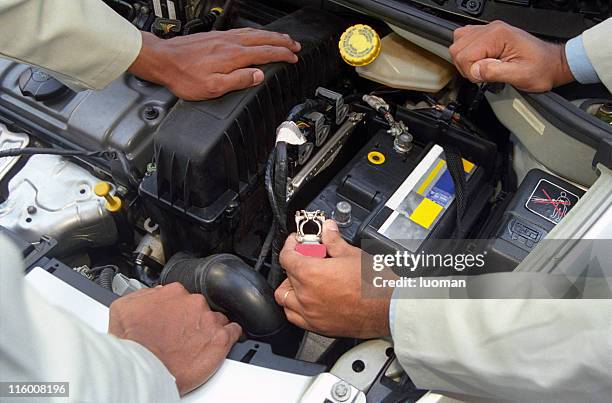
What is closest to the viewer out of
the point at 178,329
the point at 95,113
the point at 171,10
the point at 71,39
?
the point at 178,329

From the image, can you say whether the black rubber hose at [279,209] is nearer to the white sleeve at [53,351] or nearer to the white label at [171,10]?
the white sleeve at [53,351]

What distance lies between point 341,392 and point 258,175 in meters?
0.53

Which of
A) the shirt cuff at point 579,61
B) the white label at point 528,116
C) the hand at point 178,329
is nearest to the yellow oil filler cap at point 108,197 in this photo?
the hand at point 178,329

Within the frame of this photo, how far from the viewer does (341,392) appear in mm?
925

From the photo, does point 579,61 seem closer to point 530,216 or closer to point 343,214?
point 530,216

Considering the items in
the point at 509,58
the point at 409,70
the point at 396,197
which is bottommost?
the point at 396,197

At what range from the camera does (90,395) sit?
2.10 ft

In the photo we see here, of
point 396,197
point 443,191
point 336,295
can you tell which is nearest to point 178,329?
point 336,295

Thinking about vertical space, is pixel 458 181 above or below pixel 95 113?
above

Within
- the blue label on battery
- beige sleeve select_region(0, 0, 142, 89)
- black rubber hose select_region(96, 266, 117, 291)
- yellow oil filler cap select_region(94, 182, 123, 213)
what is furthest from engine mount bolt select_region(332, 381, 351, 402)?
beige sleeve select_region(0, 0, 142, 89)

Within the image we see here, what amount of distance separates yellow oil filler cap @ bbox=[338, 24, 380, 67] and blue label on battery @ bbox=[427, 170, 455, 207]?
31 cm

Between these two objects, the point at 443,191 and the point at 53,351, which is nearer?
the point at 53,351

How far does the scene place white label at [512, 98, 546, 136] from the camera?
1121 mm

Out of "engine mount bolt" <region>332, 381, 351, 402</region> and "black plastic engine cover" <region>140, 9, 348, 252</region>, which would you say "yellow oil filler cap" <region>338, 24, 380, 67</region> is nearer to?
"black plastic engine cover" <region>140, 9, 348, 252</region>
